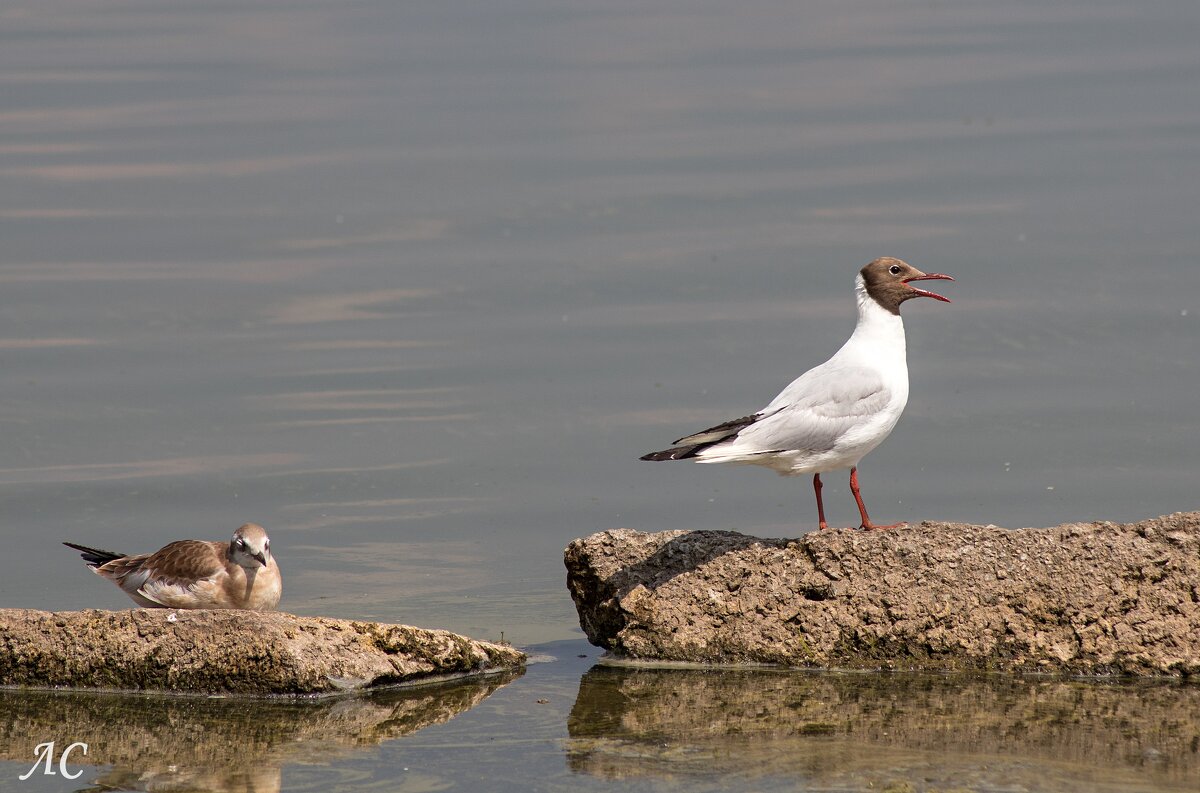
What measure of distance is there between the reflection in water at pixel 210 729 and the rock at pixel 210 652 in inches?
2.9

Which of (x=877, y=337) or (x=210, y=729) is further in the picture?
(x=877, y=337)

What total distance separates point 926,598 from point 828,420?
1081 millimetres

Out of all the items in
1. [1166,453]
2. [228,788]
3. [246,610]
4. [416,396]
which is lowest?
[228,788]

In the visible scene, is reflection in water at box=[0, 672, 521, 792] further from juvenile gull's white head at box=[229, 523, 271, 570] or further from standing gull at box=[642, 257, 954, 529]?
standing gull at box=[642, 257, 954, 529]

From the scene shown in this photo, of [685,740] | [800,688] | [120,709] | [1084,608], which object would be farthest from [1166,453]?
[120,709]

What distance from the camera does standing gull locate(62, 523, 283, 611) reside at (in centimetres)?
824

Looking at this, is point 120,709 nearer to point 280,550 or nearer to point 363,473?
point 280,550

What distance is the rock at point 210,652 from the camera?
7.58 metres

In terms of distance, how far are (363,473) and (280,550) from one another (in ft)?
5.35

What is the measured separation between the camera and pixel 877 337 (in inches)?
360

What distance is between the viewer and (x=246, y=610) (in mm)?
7895

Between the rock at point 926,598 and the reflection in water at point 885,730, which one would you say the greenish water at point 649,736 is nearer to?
the reflection in water at point 885,730
